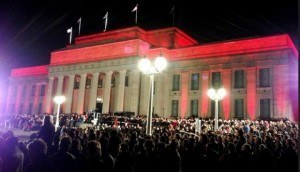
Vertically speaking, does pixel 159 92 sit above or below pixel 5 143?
above

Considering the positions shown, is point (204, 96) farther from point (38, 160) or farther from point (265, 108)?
point (38, 160)

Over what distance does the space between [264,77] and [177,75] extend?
36.3 ft

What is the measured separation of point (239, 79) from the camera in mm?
35594

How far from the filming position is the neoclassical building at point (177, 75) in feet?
108

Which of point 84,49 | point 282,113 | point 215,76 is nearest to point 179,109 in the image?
point 215,76

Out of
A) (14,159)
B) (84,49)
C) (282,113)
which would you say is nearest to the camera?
(14,159)

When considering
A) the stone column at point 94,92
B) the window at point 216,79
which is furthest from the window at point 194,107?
the stone column at point 94,92

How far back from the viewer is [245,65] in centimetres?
3491

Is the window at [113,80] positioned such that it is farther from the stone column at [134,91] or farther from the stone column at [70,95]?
the stone column at [70,95]

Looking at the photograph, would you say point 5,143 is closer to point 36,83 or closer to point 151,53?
point 151,53

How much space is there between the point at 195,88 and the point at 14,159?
3422 centimetres

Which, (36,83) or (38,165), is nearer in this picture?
(38,165)

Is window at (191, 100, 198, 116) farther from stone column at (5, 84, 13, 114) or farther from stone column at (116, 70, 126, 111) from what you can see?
stone column at (5, 84, 13, 114)

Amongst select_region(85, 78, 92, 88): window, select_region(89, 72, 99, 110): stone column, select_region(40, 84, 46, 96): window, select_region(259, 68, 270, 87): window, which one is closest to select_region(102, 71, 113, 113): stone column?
select_region(89, 72, 99, 110): stone column
